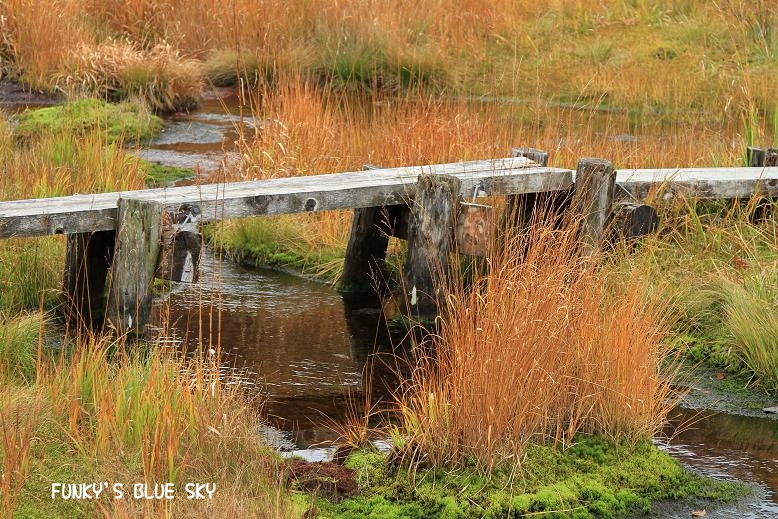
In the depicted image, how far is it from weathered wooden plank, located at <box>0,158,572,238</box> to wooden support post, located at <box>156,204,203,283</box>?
0.06 m

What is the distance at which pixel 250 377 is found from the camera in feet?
19.3

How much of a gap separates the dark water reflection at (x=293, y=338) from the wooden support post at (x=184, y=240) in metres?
0.14

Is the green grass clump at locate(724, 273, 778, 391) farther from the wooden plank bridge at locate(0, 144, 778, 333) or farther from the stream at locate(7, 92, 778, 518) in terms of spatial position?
the wooden plank bridge at locate(0, 144, 778, 333)

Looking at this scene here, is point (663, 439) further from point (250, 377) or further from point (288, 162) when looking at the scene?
point (288, 162)

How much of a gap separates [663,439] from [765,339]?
3.21ft

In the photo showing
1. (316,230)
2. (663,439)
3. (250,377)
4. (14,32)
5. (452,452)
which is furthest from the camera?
(14,32)

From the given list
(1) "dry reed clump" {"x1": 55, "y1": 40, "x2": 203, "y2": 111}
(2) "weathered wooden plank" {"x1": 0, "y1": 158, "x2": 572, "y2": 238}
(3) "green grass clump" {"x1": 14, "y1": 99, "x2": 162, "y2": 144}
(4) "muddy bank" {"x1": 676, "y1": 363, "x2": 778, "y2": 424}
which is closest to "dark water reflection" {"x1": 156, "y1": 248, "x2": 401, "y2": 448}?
(2) "weathered wooden plank" {"x1": 0, "y1": 158, "x2": 572, "y2": 238}

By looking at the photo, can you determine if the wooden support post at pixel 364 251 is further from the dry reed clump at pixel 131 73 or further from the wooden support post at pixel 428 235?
the dry reed clump at pixel 131 73

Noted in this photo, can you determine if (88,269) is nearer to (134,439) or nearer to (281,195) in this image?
(281,195)

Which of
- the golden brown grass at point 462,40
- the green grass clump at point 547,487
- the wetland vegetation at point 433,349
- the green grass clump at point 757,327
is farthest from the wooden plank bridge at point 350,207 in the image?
the golden brown grass at point 462,40

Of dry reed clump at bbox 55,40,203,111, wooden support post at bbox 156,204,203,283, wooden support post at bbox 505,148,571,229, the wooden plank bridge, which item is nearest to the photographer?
the wooden plank bridge

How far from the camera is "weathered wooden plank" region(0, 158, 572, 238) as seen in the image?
5.76 meters

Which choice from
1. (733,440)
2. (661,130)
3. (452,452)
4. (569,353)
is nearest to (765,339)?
(733,440)

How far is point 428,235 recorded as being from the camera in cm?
657
